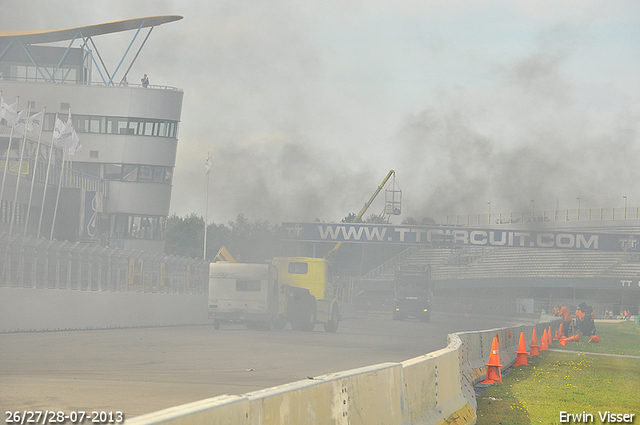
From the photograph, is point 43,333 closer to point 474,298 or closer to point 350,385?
point 350,385

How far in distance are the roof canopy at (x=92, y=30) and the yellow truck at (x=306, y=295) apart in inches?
1153

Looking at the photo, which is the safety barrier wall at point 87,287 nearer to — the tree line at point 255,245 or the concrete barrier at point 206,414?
the concrete barrier at point 206,414

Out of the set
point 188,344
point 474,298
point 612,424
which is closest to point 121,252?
point 188,344

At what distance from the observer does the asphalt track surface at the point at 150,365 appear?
11.1 metres

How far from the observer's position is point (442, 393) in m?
9.66

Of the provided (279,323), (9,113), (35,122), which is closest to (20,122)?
(35,122)

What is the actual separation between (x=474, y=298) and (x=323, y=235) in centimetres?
2702

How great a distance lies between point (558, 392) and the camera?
13500mm

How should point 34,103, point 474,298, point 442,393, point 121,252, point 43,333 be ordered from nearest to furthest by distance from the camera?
1. point 442,393
2. point 43,333
3. point 121,252
4. point 34,103
5. point 474,298

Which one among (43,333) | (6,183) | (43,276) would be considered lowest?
(43,333)

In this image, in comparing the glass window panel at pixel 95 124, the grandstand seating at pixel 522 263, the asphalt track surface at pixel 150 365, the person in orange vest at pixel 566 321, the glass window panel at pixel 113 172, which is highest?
the glass window panel at pixel 95 124

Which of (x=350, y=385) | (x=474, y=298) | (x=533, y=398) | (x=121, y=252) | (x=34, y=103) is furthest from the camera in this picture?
(x=474, y=298)

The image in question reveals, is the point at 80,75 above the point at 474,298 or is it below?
above

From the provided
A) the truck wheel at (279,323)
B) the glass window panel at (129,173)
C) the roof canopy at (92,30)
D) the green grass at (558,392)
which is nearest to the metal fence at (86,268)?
the truck wheel at (279,323)
